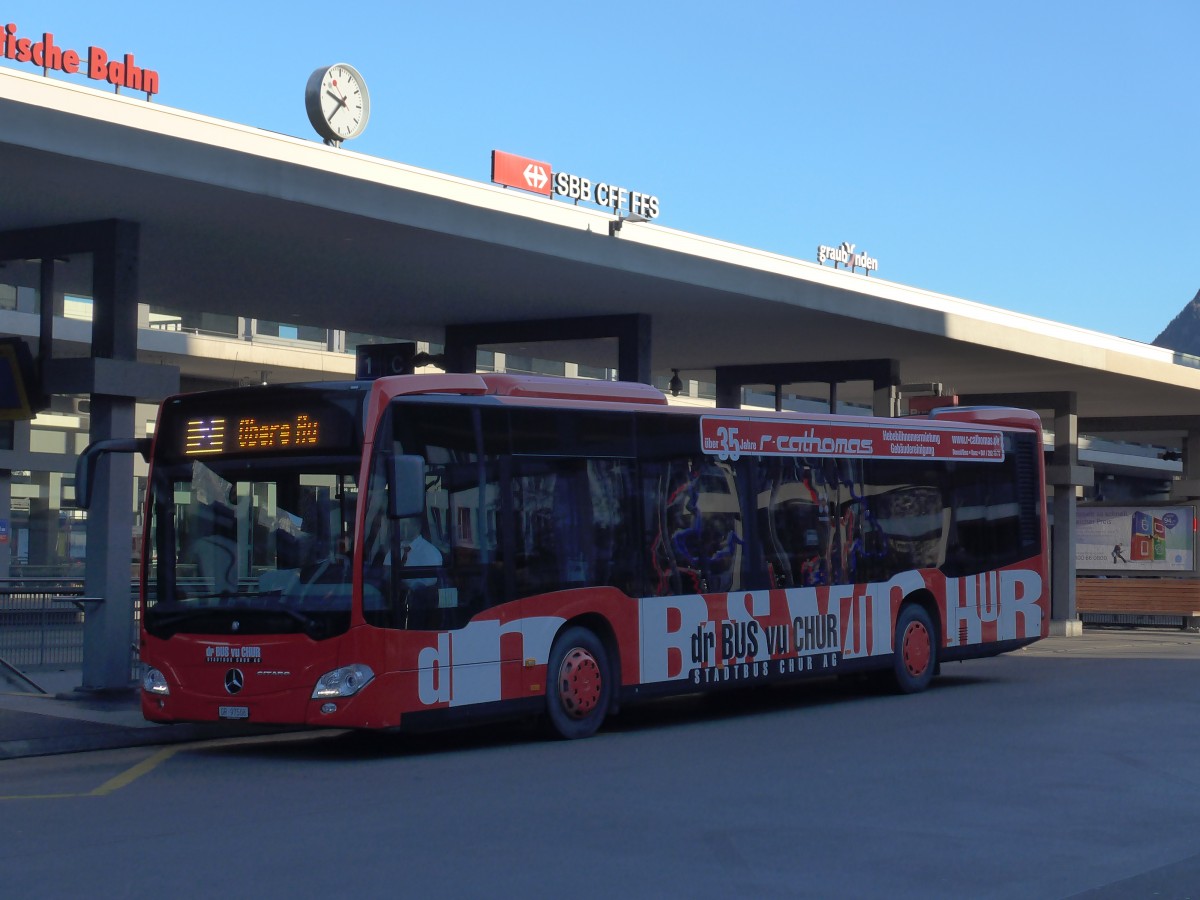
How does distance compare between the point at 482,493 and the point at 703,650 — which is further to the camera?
the point at 703,650

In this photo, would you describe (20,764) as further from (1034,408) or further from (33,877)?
(1034,408)

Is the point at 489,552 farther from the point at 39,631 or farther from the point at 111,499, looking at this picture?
the point at 39,631

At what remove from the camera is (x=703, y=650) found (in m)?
15.6

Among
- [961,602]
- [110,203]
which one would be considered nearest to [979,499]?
[961,602]

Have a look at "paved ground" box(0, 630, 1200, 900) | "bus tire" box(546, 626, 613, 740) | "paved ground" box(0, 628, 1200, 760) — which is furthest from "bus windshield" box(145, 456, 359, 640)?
"bus tire" box(546, 626, 613, 740)

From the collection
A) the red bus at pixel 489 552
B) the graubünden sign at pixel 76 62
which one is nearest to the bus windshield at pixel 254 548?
the red bus at pixel 489 552

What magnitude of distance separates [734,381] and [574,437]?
16.7m

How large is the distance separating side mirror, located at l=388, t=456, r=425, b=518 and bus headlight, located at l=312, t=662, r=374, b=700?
1211 millimetres

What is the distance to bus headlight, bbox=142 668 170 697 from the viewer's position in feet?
42.8

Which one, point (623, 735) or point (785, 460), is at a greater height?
point (785, 460)

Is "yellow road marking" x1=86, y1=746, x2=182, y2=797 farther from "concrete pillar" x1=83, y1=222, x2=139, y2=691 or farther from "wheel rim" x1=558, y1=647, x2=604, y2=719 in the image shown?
"wheel rim" x1=558, y1=647, x2=604, y2=719

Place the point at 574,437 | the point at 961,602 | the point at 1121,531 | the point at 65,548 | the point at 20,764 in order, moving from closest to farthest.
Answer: the point at 20,764, the point at 574,437, the point at 961,602, the point at 1121,531, the point at 65,548

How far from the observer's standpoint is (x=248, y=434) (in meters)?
13.0

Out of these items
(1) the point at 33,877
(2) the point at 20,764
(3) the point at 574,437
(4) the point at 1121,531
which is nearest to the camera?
(1) the point at 33,877
